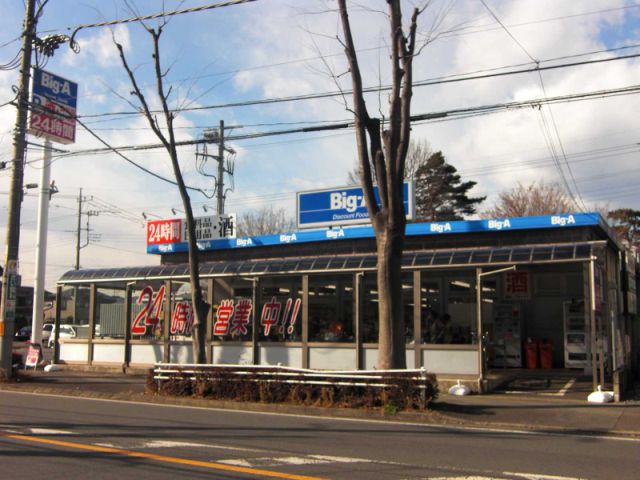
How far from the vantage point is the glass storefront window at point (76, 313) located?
1199 inches

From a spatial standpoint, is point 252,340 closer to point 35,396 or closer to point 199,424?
point 35,396

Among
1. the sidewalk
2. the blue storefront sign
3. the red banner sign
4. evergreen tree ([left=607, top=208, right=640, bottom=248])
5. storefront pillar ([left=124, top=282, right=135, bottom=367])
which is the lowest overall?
the sidewalk

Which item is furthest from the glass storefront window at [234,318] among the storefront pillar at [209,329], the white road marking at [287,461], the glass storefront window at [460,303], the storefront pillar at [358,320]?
the white road marking at [287,461]

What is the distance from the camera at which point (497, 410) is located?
43.2 ft

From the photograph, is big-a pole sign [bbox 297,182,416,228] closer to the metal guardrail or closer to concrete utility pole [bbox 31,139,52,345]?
the metal guardrail

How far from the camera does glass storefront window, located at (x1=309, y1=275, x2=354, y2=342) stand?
19359 mm

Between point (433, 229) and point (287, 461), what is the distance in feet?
40.0

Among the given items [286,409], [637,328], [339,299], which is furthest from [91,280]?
[637,328]

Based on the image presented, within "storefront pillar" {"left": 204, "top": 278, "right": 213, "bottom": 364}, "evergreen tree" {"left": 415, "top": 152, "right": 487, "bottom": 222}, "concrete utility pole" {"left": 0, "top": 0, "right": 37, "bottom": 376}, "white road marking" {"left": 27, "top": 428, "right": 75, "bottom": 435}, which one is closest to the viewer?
"white road marking" {"left": 27, "top": 428, "right": 75, "bottom": 435}

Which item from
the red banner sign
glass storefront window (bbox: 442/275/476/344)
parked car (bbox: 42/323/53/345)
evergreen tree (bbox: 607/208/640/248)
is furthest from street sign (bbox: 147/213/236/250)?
evergreen tree (bbox: 607/208/640/248)

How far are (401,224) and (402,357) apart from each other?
2.75 metres

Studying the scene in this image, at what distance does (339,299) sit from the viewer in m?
20.3

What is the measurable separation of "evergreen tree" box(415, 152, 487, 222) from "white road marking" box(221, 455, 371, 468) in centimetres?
4438

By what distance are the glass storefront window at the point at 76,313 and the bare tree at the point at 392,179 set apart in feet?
44.2
